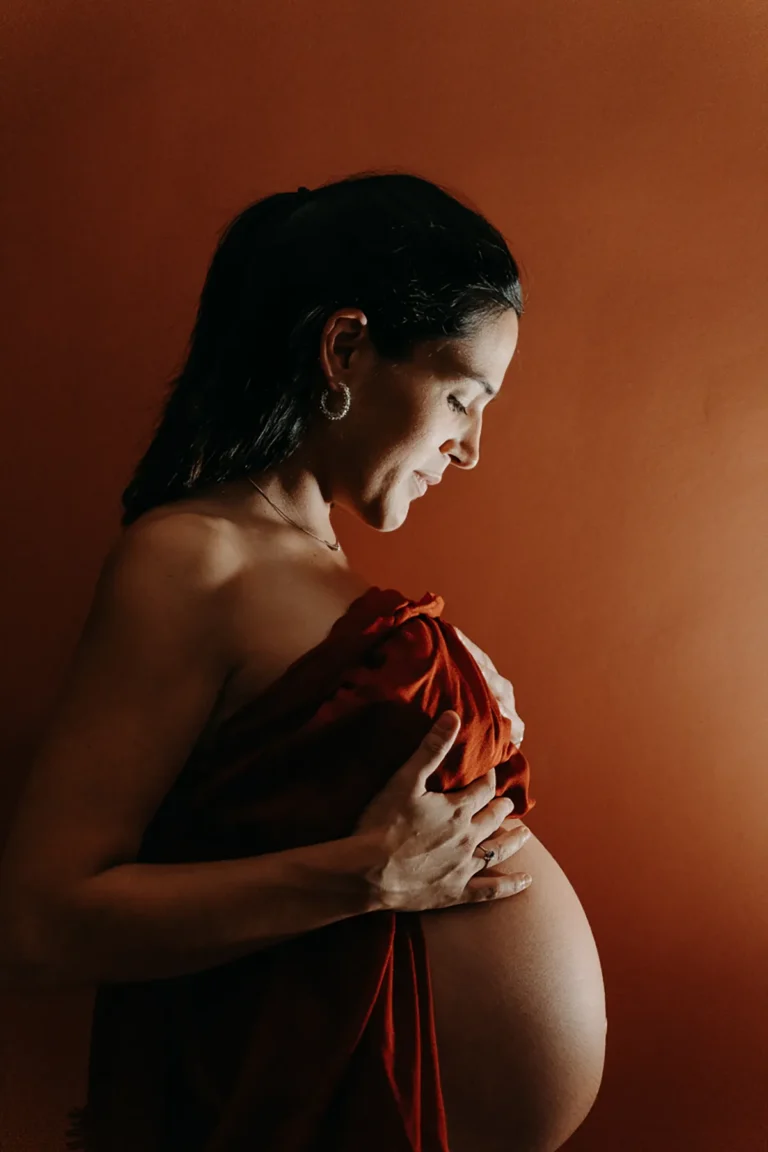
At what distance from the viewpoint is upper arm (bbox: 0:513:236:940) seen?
0.81 metres

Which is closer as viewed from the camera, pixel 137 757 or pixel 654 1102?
pixel 137 757

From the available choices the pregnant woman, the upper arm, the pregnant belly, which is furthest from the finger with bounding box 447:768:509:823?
the upper arm

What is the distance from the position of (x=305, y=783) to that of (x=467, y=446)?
16.1 inches

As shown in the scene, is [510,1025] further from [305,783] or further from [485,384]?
[485,384]

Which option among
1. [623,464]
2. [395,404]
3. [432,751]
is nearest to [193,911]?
[432,751]

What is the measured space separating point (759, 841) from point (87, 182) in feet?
4.26

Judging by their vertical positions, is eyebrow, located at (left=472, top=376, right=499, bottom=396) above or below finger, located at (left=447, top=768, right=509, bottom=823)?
above

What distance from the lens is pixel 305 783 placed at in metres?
0.89

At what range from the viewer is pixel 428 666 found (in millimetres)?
935

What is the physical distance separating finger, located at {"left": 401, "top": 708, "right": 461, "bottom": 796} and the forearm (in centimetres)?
7

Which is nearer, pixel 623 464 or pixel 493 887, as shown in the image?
pixel 493 887

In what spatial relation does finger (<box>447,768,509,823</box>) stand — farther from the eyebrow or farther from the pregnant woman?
the eyebrow

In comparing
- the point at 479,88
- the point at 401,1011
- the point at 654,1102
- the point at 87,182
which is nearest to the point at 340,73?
the point at 479,88

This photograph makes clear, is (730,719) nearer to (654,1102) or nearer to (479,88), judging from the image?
(654,1102)
